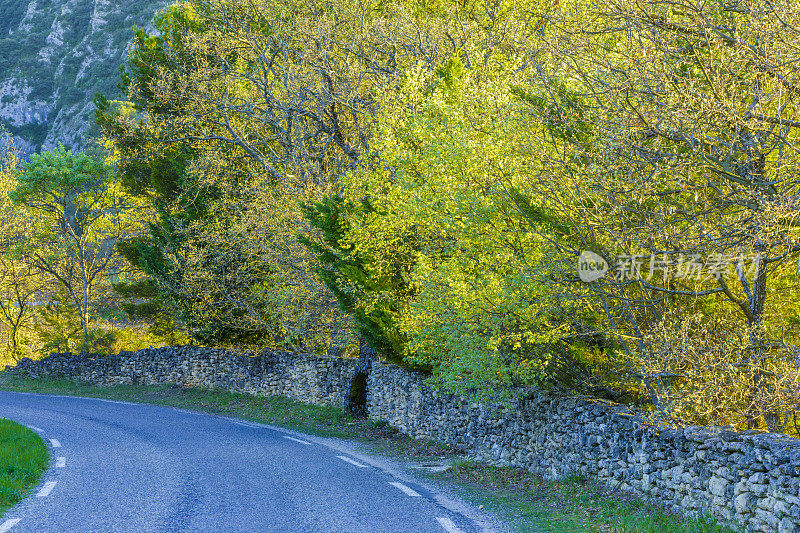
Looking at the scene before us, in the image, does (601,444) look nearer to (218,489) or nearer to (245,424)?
(218,489)

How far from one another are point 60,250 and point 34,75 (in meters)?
103

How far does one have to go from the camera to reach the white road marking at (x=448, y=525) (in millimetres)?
8014

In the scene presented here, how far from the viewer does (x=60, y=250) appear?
38781 mm

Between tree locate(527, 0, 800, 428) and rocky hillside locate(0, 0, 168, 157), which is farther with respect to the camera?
rocky hillside locate(0, 0, 168, 157)

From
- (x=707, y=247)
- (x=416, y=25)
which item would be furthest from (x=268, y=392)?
(x=707, y=247)

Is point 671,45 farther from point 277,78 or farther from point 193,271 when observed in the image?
point 193,271

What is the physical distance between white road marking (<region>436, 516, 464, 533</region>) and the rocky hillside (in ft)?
384

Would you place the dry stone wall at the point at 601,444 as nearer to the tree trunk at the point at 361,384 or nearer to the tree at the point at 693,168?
the tree trunk at the point at 361,384

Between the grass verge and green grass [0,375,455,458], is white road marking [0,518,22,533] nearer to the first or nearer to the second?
the grass verge

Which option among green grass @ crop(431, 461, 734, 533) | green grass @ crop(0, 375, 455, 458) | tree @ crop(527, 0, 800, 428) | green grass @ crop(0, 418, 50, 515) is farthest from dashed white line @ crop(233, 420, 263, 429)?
tree @ crop(527, 0, 800, 428)

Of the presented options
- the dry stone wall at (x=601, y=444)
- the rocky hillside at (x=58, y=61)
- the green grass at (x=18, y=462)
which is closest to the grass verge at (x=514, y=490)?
the dry stone wall at (x=601, y=444)

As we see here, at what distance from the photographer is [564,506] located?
9711 millimetres

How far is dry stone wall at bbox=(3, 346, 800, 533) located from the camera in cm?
729

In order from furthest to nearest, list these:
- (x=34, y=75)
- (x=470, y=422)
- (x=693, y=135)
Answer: (x=34, y=75) → (x=470, y=422) → (x=693, y=135)
